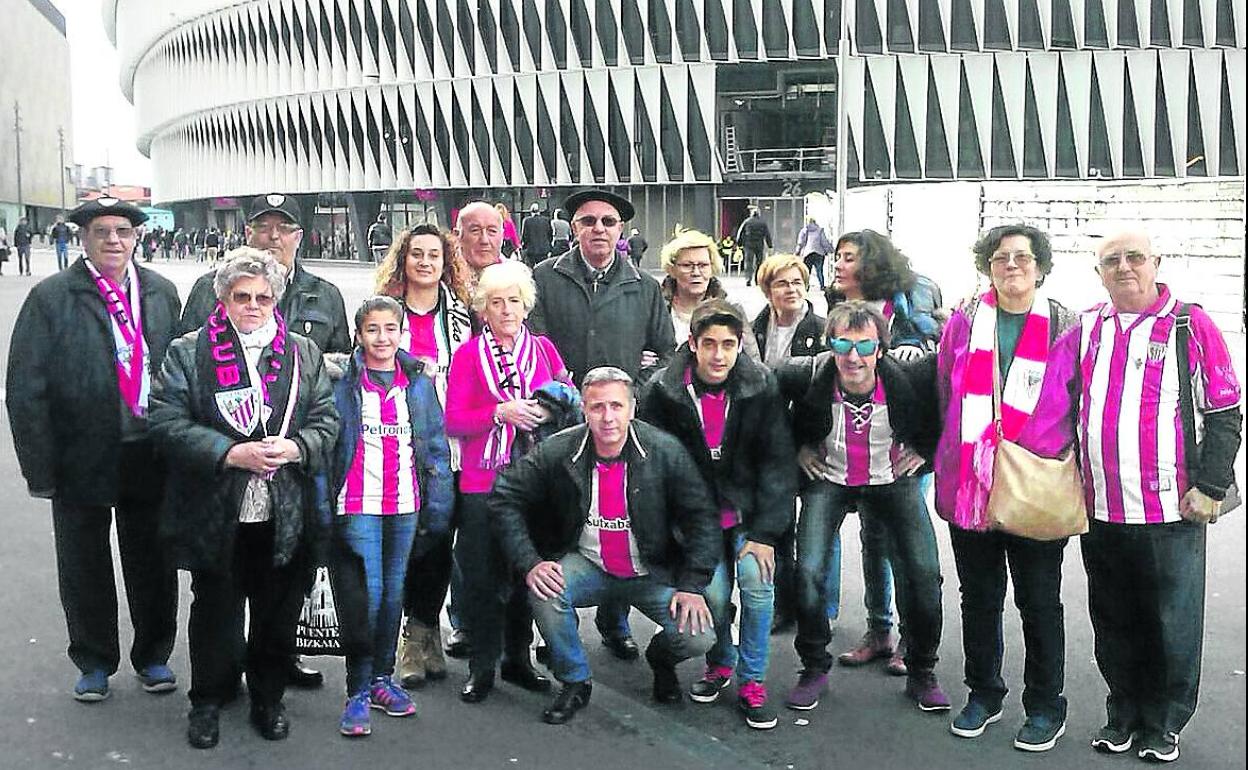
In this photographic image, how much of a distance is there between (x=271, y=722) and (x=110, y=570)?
3.41 feet

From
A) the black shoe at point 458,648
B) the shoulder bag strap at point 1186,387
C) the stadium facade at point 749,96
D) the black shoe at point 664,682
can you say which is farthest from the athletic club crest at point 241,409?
the stadium facade at point 749,96

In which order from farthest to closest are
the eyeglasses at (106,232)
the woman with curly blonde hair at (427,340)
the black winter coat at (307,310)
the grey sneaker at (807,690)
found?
the woman with curly blonde hair at (427,340) → the black winter coat at (307,310) → the grey sneaker at (807,690) → the eyeglasses at (106,232)

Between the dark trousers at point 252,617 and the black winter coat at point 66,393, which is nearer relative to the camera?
the dark trousers at point 252,617

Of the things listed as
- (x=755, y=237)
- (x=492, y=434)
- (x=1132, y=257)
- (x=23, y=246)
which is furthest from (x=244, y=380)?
(x=23, y=246)

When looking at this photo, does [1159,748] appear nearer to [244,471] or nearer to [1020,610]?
[1020,610]

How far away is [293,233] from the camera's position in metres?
5.40

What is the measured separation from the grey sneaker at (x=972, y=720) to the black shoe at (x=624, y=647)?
1.51m

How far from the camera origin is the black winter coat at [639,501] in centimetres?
489

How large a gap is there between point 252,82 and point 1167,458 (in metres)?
63.7

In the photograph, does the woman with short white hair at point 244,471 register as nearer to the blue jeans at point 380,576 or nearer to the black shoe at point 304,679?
the blue jeans at point 380,576

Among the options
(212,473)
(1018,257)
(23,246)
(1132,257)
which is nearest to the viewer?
(1132,257)

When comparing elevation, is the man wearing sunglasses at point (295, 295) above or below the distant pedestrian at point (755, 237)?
below

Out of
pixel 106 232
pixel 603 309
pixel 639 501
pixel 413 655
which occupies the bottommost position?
pixel 413 655

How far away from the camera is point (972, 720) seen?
470cm
